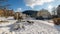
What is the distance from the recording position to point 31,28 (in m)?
3.32

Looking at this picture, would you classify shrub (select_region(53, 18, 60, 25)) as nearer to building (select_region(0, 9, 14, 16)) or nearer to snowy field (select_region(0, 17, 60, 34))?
snowy field (select_region(0, 17, 60, 34))

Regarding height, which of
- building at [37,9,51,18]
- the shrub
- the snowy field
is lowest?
the snowy field

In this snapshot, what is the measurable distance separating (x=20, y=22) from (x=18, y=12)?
0.35 metres

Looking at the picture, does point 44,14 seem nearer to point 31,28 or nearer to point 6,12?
point 31,28

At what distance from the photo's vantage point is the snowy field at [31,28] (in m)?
3.19

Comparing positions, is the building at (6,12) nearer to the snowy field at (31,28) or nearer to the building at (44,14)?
the snowy field at (31,28)

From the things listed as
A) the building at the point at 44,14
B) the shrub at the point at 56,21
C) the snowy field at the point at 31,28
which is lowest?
the snowy field at the point at 31,28

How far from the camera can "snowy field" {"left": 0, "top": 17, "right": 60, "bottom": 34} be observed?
3189 mm

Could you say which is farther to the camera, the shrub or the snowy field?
the shrub

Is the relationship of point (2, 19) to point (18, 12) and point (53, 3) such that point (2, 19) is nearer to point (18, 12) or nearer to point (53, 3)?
point (18, 12)

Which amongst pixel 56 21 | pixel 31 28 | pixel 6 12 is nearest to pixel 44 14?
pixel 56 21

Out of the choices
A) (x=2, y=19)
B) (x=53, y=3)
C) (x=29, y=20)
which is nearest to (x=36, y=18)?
(x=29, y=20)

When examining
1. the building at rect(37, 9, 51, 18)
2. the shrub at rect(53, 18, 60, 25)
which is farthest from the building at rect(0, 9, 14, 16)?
the shrub at rect(53, 18, 60, 25)

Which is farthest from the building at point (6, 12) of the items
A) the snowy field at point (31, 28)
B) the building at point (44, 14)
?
the building at point (44, 14)
